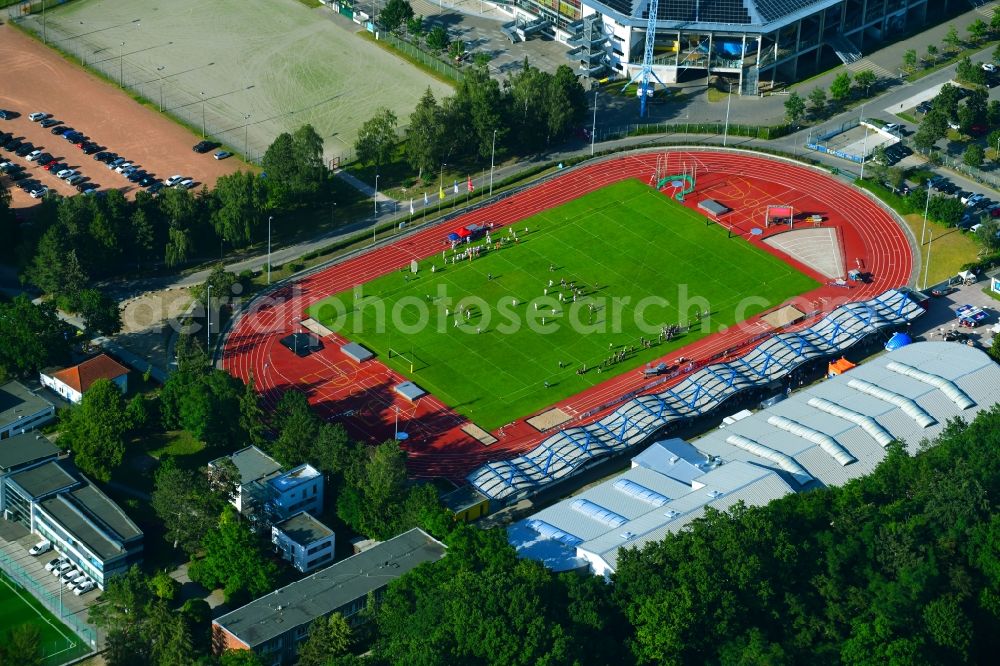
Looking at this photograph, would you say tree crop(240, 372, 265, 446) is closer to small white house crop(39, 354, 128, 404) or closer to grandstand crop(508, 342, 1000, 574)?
small white house crop(39, 354, 128, 404)

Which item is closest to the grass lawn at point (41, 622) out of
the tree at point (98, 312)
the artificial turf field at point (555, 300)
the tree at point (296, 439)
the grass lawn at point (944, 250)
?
the tree at point (296, 439)

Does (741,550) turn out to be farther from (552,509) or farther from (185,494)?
(185,494)

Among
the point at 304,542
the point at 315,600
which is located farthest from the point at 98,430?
the point at 315,600

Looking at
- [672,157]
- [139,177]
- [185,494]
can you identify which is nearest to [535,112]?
[672,157]

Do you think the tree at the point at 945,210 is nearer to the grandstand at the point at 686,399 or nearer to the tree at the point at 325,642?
the grandstand at the point at 686,399

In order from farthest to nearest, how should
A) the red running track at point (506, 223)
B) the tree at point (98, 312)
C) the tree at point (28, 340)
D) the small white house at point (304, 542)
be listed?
the tree at point (98, 312), the tree at point (28, 340), the red running track at point (506, 223), the small white house at point (304, 542)

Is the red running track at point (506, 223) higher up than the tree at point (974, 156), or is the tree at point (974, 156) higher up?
the tree at point (974, 156)

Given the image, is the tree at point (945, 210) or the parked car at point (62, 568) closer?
the parked car at point (62, 568)

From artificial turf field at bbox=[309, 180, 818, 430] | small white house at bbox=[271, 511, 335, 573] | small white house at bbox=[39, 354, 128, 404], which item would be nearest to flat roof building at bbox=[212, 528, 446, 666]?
small white house at bbox=[271, 511, 335, 573]

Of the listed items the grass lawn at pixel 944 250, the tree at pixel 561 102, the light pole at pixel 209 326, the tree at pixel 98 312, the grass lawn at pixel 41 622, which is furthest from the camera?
the tree at pixel 561 102
